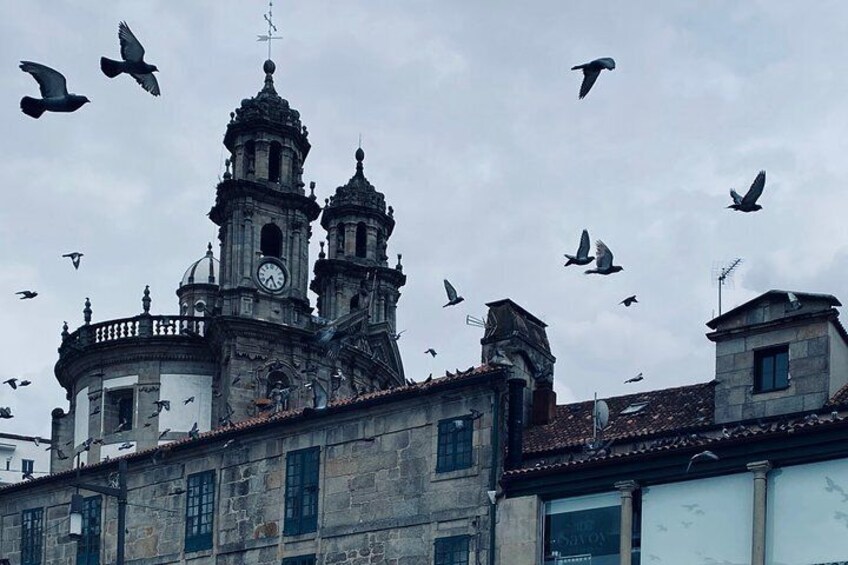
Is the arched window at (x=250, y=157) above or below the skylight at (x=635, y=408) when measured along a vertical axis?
above

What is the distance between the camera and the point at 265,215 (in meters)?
65.4

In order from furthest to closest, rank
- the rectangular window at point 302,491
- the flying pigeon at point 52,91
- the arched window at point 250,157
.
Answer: the arched window at point 250,157, the rectangular window at point 302,491, the flying pigeon at point 52,91

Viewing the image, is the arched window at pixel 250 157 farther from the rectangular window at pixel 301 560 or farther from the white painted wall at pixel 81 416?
the rectangular window at pixel 301 560

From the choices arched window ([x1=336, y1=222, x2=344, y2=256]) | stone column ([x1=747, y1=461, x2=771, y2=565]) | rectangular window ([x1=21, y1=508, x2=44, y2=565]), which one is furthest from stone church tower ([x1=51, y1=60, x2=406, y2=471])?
stone column ([x1=747, y1=461, x2=771, y2=565])

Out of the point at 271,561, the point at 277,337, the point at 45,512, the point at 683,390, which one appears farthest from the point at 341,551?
the point at 277,337

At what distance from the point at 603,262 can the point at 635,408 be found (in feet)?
13.9

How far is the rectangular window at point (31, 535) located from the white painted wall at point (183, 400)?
14.2 metres

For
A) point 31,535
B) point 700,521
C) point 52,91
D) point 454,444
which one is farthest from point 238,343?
point 52,91

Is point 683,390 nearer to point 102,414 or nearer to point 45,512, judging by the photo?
point 45,512

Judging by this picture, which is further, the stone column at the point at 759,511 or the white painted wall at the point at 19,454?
the white painted wall at the point at 19,454

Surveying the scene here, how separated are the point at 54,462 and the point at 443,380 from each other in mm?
30953

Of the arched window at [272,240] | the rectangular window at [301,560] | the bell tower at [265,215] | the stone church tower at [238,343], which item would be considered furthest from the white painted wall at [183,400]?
the rectangular window at [301,560]

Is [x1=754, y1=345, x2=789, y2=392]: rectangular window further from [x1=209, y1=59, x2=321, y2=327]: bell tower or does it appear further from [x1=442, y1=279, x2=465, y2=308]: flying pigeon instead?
[x1=209, y1=59, x2=321, y2=327]: bell tower

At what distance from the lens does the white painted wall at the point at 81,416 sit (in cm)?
6400
